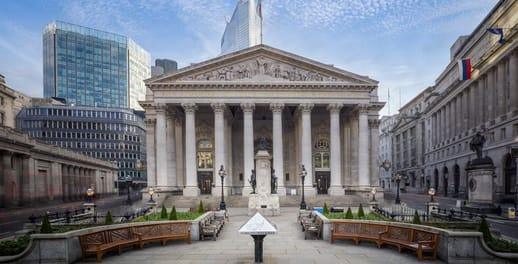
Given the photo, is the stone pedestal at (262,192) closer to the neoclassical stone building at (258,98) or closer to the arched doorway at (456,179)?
the neoclassical stone building at (258,98)

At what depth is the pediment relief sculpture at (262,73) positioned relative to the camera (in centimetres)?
4459

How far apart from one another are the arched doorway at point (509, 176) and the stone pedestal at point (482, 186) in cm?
1890

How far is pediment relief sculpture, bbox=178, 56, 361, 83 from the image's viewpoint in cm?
4459

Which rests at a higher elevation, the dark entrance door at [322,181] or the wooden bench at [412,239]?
the wooden bench at [412,239]

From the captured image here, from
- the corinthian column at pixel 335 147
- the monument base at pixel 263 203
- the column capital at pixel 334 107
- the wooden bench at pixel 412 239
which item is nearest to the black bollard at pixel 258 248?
the wooden bench at pixel 412 239

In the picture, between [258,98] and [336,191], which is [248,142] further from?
[336,191]

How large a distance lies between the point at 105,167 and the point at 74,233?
73.3 metres

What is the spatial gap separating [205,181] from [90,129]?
198 feet

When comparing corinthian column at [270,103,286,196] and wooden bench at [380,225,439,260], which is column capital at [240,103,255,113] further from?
wooden bench at [380,225,439,260]

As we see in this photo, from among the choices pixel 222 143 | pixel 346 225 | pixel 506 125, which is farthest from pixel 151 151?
pixel 506 125

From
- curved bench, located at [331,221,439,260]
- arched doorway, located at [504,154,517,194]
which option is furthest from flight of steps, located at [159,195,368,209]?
curved bench, located at [331,221,439,260]

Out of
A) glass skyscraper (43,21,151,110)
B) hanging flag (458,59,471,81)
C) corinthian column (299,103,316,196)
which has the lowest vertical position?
corinthian column (299,103,316,196)

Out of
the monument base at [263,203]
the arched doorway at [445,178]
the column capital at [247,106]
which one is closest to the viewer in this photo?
the monument base at [263,203]

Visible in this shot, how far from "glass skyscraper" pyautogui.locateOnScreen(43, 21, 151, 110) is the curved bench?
→ 127 metres
